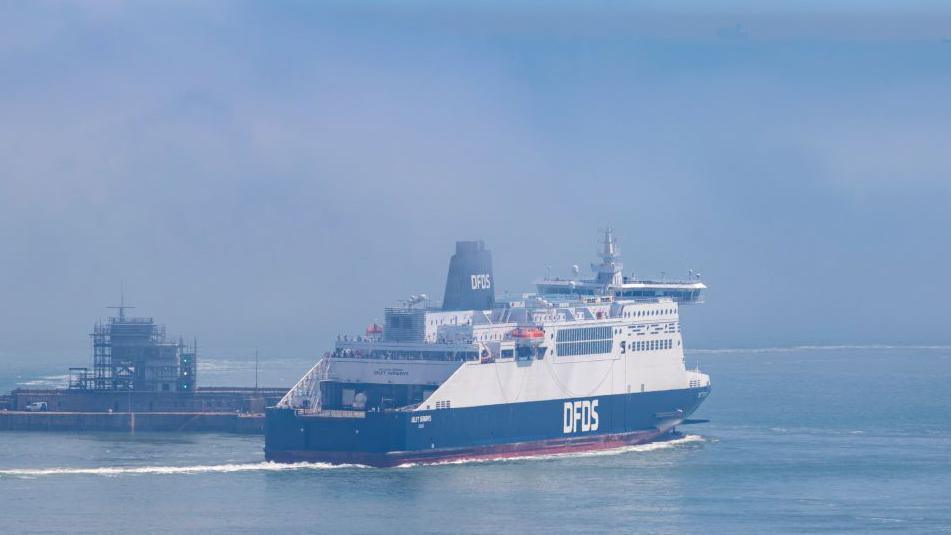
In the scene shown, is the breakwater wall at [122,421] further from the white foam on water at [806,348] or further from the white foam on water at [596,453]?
the white foam on water at [806,348]

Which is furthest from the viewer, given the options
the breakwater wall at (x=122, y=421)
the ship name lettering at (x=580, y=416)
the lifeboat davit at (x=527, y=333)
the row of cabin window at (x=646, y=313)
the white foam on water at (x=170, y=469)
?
the breakwater wall at (x=122, y=421)

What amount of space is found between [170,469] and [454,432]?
9.81 m

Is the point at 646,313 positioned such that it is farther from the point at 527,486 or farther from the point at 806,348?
the point at 806,348

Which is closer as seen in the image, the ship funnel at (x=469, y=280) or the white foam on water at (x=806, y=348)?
the ship funnel at (x=469, y=280)

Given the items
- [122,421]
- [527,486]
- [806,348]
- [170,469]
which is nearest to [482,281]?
[527,486]

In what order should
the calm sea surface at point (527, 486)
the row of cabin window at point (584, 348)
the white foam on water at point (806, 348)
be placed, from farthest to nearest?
1. the white foam on water at point (806, 348)
2. the row of cabin window at point (584, 348)
3. the calm sea surface at point (527, 486)

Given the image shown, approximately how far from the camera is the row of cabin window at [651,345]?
85.1 m

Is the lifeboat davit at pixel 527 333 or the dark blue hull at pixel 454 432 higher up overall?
the lifeboat davit at pixel 527 333

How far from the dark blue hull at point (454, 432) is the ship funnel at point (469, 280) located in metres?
5.36

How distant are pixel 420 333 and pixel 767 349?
8962 cm

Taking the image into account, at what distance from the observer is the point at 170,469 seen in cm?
7325

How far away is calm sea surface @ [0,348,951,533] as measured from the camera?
63.1 meters

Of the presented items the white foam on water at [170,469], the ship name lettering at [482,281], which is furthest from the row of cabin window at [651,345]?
the white foam on water at [170,469]

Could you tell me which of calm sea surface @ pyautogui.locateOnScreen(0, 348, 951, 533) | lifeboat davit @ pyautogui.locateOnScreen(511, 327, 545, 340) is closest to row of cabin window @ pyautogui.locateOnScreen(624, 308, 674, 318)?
calm sea surface @ pyautogui.locateOnScreen(0, 348, 951, 533)
